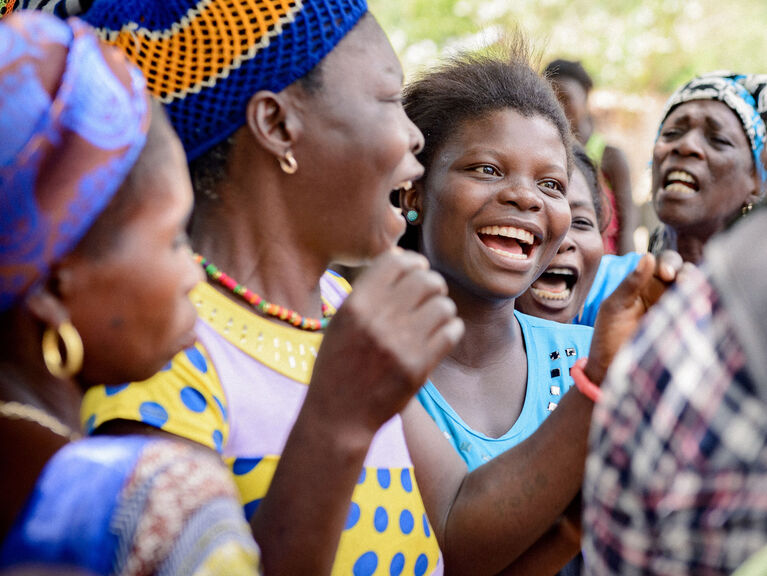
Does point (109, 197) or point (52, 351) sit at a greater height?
point (109, 197)

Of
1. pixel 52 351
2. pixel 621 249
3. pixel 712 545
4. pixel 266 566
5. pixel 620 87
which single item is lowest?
pixel 620 87

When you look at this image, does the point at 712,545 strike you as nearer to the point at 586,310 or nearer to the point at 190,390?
the point at 190,390

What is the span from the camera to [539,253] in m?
2.76

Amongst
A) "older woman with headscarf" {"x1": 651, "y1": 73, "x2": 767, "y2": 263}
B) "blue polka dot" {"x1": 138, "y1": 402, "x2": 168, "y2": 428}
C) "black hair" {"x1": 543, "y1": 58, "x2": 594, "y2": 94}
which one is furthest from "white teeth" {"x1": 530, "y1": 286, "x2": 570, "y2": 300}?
"black hair" {"x1": 543, "y1": 58, "x2": 594, "y2": 94}

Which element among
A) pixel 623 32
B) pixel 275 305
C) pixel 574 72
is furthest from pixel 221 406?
pixel 623 32

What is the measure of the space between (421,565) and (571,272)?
6.34 ft

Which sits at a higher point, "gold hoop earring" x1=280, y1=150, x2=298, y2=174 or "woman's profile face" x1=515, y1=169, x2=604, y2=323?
"gold hoop earring" x1=280, y1=150, x2=298, y2=174

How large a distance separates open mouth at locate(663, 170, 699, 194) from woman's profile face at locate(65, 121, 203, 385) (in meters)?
3.70

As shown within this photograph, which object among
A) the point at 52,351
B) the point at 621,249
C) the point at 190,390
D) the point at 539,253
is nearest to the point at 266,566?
the point at 190,390

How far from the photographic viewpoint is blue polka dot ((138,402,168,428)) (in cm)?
161

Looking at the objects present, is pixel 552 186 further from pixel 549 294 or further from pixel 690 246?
pixel 690 246

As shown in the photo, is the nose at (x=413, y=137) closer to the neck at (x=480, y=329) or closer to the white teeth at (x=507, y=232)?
the white teeth at (x=507, y=232)

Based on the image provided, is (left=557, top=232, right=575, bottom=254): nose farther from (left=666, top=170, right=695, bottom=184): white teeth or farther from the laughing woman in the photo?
(left=666, top=170, right=695, bottom=184): white teeth

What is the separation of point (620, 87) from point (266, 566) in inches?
586
